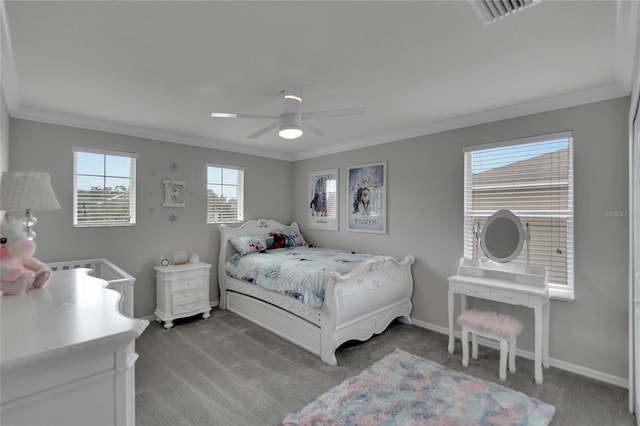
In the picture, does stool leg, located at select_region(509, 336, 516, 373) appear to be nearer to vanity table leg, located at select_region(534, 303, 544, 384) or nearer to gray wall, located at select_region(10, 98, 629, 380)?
vanity table leg, located at select_region(534, 303, 544, 384)

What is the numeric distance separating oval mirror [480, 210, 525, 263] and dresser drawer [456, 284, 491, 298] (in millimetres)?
377

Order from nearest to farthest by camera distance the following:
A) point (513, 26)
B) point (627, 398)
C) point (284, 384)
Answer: point (513, 26)
point (627, 398)
point (284, 384)

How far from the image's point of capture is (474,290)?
9.61 feet

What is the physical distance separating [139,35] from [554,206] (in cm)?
346

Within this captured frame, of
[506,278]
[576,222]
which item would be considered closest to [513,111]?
[576,222]

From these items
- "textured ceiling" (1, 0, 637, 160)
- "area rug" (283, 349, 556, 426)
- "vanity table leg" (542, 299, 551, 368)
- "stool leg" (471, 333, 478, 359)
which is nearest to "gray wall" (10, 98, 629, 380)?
"vanity table leg" (542, 299, 551, 368)

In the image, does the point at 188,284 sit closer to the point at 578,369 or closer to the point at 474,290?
the point at 474,290

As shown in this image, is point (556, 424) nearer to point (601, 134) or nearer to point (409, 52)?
point (601, 134)

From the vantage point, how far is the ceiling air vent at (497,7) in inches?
58.0

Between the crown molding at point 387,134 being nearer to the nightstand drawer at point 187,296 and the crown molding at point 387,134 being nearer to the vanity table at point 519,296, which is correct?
the vanity table at point 519,296

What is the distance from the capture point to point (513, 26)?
1723 millimetres

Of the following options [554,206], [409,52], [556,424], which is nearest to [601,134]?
[554,206]

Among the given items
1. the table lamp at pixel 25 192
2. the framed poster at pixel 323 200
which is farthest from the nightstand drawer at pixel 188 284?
the table lamp at pixel 25 192

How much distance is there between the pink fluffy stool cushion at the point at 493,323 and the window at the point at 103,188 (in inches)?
150
